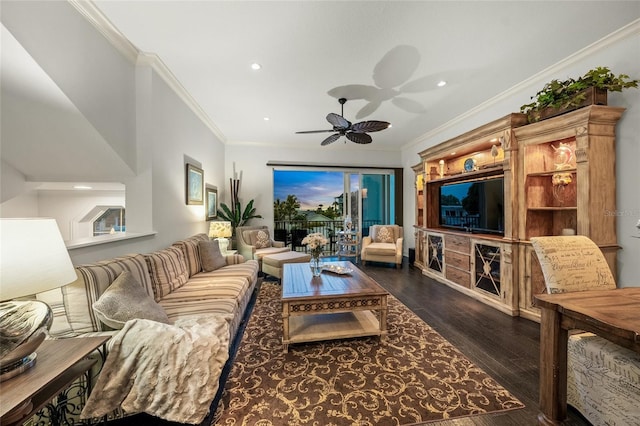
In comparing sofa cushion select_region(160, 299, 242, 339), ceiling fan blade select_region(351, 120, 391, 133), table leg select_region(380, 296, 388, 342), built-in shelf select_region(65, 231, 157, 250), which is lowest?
table leg select_region(380, 296, 388, 342)

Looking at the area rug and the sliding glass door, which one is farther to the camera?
the sliding glass door

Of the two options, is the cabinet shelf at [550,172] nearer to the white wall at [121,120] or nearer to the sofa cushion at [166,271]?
the sofa cushion at [166,271]

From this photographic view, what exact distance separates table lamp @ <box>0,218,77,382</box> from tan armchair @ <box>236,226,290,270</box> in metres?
3.54

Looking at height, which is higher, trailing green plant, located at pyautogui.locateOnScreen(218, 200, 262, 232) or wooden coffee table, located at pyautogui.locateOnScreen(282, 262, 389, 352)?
trailing green plant, located at pyautogui.locateOnScreen(218, 200, 262, 232)

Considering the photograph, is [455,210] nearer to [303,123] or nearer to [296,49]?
[303,123]

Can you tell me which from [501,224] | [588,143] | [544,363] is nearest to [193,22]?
[544,363]

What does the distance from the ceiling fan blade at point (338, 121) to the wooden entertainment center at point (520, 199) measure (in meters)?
1.84

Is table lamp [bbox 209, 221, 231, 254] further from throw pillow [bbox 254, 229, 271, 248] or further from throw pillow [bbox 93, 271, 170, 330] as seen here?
throw pillow [bbox 93, 271, 170, 330]

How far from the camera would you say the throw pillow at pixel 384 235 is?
5664 millimetres

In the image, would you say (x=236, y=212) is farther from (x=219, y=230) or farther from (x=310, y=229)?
(x=310, y=229)

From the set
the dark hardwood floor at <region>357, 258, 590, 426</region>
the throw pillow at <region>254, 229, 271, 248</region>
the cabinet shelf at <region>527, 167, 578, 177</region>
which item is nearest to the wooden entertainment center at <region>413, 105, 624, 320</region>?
the cabinet shelf at <region>527, 167, 578, 177</region>

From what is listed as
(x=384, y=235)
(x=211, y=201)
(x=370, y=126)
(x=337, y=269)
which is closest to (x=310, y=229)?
(x=384, y=235)

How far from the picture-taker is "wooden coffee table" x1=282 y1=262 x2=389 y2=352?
2246 millimetres

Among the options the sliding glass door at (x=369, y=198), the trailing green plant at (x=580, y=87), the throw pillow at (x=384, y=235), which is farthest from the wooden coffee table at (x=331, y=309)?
the sliding glass door at (x=369, y=198)
